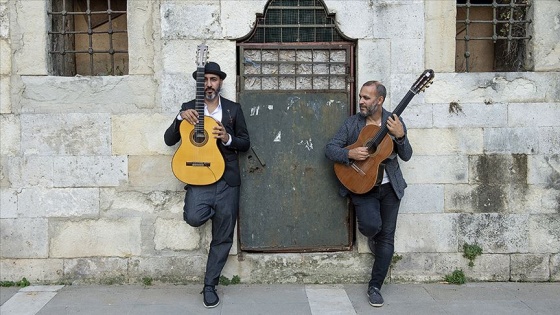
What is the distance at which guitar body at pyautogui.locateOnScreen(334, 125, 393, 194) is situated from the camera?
4746 mm

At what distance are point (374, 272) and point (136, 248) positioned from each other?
216 cm

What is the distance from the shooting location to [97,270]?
17.5 feet

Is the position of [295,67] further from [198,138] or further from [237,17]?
[198,138]

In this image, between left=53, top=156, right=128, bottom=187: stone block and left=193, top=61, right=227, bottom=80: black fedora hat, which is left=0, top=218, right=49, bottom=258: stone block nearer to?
left=53, top=156, right=128, bottom=187: stone block

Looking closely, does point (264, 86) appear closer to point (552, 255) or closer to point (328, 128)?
point (328, 128)

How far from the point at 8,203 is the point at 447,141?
4054mm

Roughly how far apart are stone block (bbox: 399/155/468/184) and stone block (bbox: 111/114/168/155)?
222 centimetres

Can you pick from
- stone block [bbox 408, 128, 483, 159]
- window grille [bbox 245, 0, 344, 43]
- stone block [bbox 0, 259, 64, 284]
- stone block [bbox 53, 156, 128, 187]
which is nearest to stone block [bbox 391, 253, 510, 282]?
stone block [bbox 408, 128, 483, 159]

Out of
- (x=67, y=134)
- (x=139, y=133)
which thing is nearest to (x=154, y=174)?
(x=139, y=133)

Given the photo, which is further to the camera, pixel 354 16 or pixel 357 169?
pixel 354 16

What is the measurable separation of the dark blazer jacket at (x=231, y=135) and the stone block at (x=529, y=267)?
2724 mm

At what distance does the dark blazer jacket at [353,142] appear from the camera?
191 inches

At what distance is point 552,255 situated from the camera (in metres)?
5.46

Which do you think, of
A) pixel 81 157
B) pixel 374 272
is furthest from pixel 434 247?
pixel 81 157
